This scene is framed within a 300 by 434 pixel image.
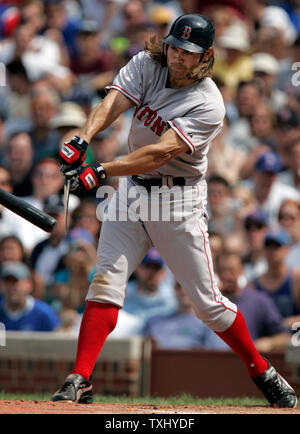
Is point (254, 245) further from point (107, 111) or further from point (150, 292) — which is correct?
point (107, 111)

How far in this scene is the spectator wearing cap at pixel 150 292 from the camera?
6.74 metres

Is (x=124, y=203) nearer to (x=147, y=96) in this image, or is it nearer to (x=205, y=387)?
(x=147, y=96)

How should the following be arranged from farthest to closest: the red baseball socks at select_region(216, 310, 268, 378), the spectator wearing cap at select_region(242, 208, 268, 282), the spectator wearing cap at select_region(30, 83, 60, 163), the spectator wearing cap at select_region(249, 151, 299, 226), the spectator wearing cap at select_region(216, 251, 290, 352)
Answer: the spectator wearing cap at select_region(30, 83, 60, 163) → the spectator wearing cap at select_region(249, 151, 299, 226) → the spectator wearing cap at select_region(242, 208, 268, 282) → the spectator wearing cap at select_region(216, 251, 290, 352) → the red baseball socks at select_region(216, 310, 268, 378)

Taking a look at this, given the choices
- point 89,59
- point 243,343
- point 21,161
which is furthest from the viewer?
point 89,59

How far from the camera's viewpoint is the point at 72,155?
378 centimetres

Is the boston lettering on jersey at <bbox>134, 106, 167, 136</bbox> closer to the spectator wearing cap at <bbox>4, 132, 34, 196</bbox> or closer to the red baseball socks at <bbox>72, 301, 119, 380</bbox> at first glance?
the red baseball socks at <bbox>72, 301, 119, 380</bbox>

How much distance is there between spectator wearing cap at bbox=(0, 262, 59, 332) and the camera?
6426mm

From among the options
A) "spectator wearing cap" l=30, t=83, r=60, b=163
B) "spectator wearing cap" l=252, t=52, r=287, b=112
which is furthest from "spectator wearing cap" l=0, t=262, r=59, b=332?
"spectator wearing cap" l=252, t=52, r=287, b=112

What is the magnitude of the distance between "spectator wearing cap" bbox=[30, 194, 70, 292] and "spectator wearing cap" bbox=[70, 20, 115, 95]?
2544 millimetres

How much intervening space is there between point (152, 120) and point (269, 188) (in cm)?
370

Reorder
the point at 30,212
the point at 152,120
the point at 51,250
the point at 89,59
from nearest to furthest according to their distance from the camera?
the point at 30,212
the point at 152,120
the point at 51,250
the point at 89,59

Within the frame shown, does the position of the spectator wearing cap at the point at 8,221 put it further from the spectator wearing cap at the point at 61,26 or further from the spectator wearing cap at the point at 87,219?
the spectator wearing cap at the point at 61,26

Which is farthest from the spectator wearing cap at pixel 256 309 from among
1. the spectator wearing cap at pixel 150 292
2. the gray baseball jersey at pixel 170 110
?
the gray baseball jersey at pixel 170 110

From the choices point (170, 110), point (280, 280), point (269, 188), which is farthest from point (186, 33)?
point (269, 188)
